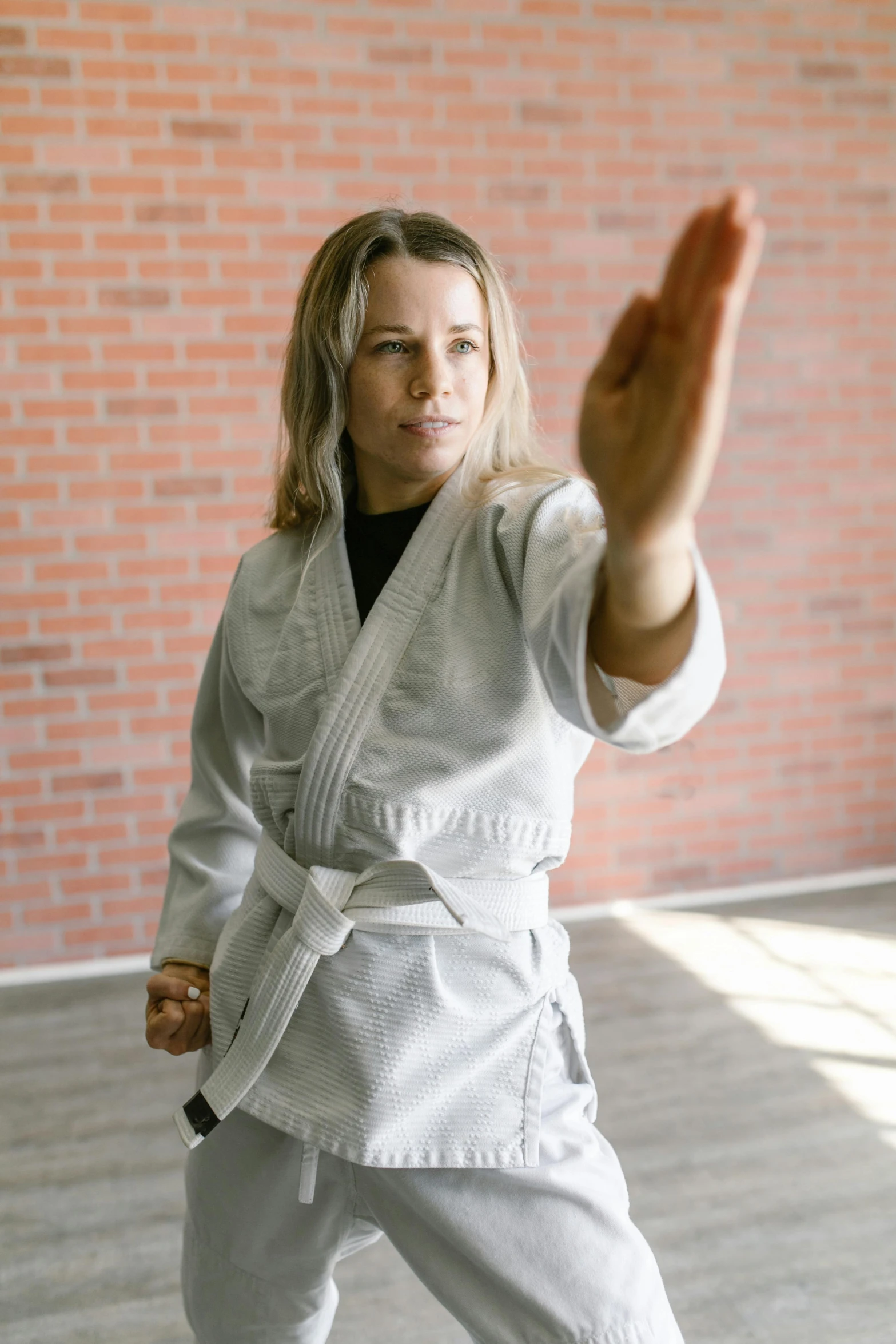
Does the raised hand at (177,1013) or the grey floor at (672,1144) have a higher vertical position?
the raised hand at (177,1013)

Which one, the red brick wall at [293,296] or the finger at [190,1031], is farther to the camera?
the red brick wall at [293,296]

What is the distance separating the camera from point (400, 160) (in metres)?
3.06

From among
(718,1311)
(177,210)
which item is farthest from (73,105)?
(718,1311)

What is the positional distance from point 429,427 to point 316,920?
0.45 meters

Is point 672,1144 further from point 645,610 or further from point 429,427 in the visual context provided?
point 645,610

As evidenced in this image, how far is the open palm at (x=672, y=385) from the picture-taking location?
2.07 feet

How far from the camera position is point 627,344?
0.69 meters

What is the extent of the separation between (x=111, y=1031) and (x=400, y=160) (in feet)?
7.64

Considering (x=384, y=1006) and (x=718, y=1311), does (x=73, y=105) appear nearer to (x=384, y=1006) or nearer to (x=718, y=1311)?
(x=384, y=1006)

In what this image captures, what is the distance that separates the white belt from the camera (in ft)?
3.22

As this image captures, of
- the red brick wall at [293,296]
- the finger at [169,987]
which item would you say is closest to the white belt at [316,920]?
the finger at [169,987]

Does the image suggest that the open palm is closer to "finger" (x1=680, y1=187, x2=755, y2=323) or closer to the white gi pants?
"finger" (x1=680, y1=187, x2=755, y2=323)

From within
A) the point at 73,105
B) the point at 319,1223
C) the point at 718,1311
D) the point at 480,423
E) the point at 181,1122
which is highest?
the point at 73,105

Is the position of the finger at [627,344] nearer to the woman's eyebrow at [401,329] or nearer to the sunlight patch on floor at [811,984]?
the woman's eyebrow at [401,329]
